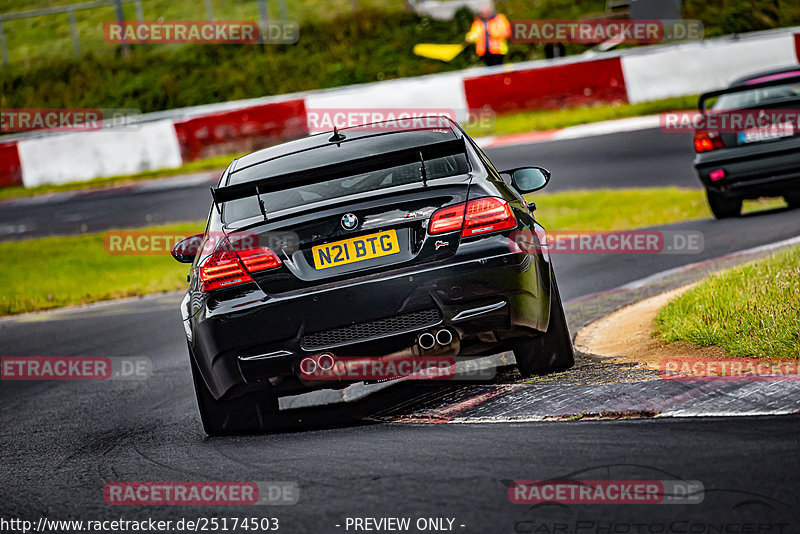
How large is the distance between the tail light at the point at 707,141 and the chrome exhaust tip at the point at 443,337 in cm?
712

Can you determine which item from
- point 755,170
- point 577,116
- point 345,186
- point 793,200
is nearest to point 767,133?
point 755,170

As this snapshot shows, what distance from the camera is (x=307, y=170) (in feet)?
18.9

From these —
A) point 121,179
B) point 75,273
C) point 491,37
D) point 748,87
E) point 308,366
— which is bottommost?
point 75,273

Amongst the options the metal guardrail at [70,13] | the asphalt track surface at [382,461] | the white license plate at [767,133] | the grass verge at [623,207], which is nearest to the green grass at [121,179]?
the metal guardrail at [70,13]

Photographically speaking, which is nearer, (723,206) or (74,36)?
(723,206)

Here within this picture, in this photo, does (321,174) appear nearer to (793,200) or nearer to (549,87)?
(793,200)

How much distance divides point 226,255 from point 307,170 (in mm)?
583

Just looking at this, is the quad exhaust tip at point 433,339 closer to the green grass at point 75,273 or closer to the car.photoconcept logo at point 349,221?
the car.photoconcept logo at point 349,221

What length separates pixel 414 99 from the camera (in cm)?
2083

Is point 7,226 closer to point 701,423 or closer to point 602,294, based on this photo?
point 602,294

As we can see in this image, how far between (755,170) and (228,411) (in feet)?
Answer: 24.2

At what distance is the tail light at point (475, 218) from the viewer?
5547 mm

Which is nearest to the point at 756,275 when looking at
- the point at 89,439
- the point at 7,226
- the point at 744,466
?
the point at 744,466

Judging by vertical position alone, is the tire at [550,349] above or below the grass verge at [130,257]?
above
